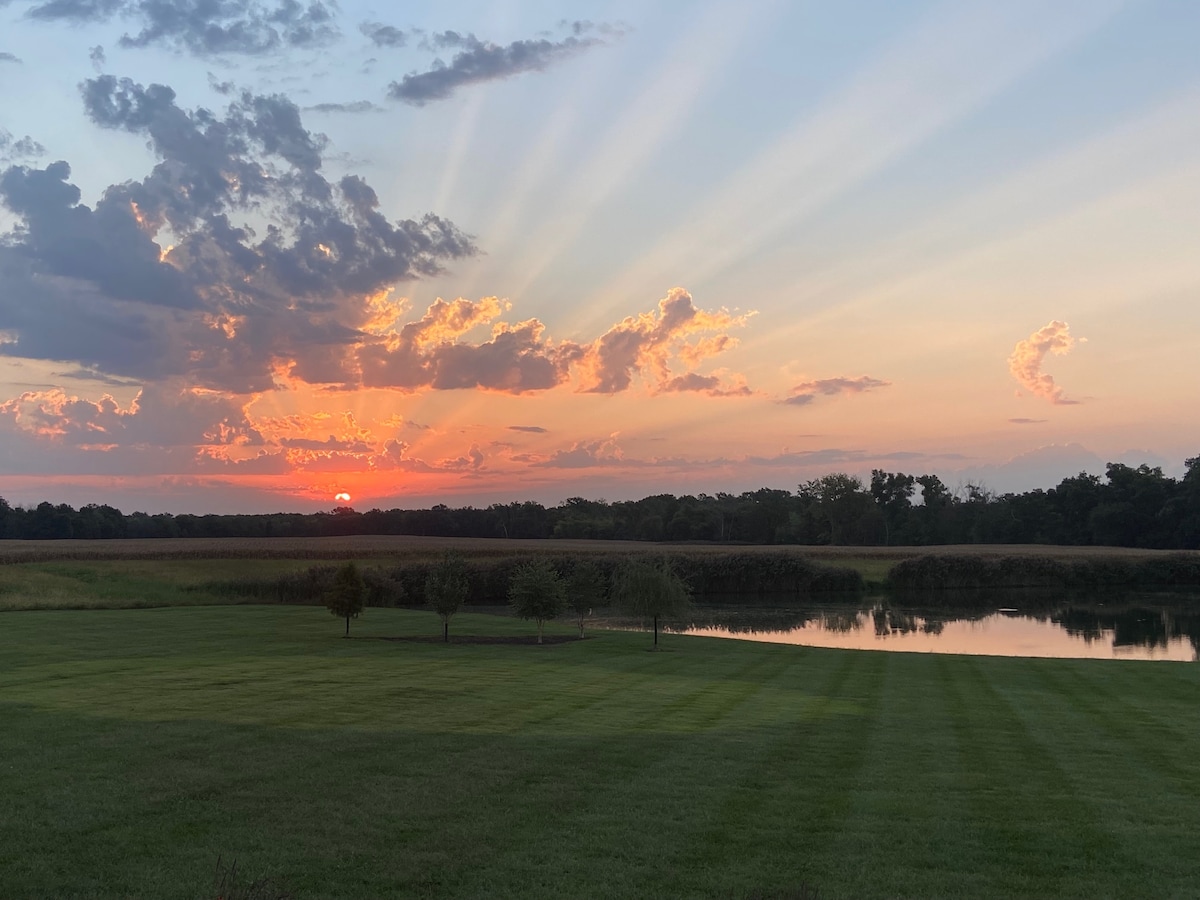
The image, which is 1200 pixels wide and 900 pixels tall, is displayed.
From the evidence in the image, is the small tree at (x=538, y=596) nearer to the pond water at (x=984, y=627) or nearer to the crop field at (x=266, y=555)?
the pond water at (x=984, y=627)

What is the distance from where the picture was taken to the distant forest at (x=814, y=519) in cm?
11675

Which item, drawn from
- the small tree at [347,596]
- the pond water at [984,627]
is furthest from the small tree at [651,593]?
the small tree at [347,596]

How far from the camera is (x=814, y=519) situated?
140m

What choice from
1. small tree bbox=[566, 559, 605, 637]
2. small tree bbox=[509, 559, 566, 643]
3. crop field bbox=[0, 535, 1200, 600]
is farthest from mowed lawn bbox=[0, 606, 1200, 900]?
crop field bbox=[0, 535, 1200, 600]

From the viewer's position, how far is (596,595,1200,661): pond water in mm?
41375

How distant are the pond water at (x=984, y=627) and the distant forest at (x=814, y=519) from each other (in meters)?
54.6

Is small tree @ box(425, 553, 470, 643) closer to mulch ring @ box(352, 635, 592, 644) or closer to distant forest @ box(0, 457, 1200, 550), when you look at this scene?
mulch ring @ box(352, 635, 592, 644)

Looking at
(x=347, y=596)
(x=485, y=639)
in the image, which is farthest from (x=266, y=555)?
(x=485, y=639)

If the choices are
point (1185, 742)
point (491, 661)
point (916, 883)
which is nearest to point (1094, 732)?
point (1185, 742)

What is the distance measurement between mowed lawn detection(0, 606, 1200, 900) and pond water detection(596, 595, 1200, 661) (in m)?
19.7

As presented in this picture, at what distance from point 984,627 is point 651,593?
24.8 meters

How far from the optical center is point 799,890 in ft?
26.1

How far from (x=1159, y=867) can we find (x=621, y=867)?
16.8ft

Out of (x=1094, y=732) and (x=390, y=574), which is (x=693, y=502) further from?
(x=1094, y=732)
